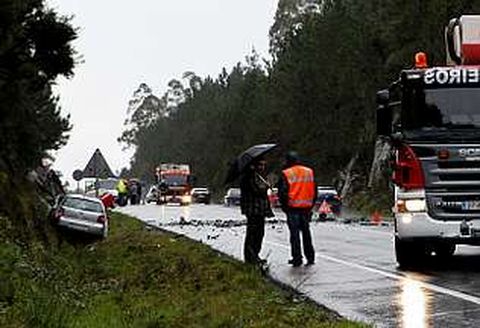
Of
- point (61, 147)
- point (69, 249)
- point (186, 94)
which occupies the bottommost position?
point (69, 249)

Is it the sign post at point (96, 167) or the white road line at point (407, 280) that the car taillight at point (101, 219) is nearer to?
the sign post at point (96, 167)

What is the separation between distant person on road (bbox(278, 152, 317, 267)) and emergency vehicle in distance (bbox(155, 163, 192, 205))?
58.2m

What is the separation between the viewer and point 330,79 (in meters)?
68.8

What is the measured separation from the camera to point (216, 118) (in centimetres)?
11506

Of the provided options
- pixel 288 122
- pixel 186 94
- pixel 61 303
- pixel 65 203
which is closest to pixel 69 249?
pixel 65 203

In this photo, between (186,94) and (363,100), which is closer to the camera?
(363,100)

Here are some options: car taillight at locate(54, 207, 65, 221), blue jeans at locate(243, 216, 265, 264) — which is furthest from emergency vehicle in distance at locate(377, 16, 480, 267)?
car taillight at locate(54, 207, 65, 221)

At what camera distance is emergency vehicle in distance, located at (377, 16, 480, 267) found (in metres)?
14.9

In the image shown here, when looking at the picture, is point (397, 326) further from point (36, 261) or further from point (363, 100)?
point (363, 100)

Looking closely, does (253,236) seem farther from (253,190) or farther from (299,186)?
(299,186)

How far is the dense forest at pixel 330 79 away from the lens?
5266cm

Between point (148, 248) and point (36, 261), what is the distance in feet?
18.4

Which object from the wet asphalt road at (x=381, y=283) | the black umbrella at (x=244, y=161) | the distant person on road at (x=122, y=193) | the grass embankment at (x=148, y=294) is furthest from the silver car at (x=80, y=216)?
the distant person on road at (x=122, y=193)

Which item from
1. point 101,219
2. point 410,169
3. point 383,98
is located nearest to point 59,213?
point 101,219
